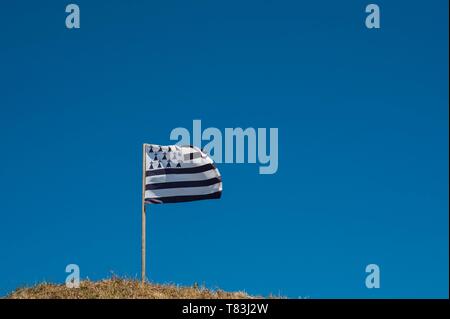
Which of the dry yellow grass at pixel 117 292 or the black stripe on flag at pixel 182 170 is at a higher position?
the black stripe on flag at pixel 182 170


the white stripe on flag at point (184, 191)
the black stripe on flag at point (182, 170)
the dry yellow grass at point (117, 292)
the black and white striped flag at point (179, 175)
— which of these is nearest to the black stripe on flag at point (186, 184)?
the black and white striped flag at point (179, 175)

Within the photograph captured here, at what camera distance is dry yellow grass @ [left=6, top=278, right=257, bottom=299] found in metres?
27.5

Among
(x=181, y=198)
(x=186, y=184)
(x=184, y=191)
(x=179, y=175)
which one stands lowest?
(x=181, y=198)

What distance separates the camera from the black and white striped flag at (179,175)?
1205 inches

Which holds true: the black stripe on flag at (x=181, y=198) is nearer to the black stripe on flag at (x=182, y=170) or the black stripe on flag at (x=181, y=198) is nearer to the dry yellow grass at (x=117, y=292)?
the black stripe on flag at (x=182, y=170)

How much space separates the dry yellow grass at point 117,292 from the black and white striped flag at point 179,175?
143 inches

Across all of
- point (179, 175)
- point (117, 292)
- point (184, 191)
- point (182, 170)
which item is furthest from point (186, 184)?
point (117, 292)

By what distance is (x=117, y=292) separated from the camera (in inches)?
→ 1094

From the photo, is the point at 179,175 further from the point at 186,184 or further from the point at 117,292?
the point at 117,292

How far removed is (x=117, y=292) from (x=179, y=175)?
574 cm
